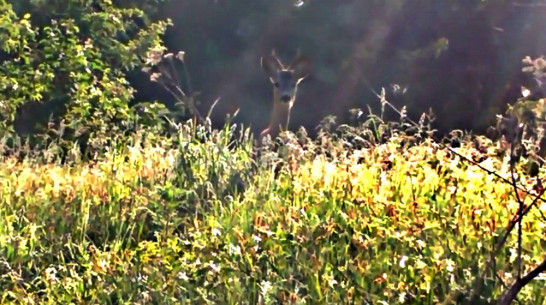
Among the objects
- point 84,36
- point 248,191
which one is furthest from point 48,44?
point 248,191

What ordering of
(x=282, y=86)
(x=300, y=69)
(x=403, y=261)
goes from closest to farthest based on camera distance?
1. (x=403, y=261)
2. (x=282, y=86)
3. (x=300, y=69)

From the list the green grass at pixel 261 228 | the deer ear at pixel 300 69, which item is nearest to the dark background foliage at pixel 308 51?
the deer ear at pixel 300 69

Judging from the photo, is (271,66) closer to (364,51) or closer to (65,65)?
(65,65)

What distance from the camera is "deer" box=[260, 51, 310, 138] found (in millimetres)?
8617

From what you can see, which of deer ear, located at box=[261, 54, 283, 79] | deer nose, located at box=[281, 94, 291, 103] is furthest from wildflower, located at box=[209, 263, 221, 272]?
deer ear, located at box=[261, 54, 283, 79]

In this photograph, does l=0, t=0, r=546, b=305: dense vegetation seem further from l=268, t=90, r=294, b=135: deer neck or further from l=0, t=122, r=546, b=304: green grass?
l=268, t=90, r=294, b=135: deer neck

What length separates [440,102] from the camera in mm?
11977

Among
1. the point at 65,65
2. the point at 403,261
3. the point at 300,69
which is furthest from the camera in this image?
the point at 65,65

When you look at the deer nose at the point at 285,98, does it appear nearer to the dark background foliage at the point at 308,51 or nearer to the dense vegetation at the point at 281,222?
the dark background foliage at the point at 308,51

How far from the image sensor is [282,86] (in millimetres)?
8742

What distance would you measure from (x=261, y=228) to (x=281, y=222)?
13 cm

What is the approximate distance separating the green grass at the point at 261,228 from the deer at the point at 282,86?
7.96 feet

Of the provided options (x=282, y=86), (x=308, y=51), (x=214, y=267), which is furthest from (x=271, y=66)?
(x=214, y=267)

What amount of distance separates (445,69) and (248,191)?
24.0 feet
